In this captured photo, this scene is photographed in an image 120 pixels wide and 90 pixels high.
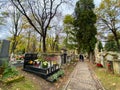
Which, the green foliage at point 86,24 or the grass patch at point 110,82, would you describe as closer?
the grass patch at point 110,82

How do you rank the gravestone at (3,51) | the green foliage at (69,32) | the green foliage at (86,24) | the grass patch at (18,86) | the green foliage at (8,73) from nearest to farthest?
the grass patch at (18,86)
the green foliage at (8,73)
the gravestone at (3,51)
the green foliage at (86,24)
the green foliage at (69,32)

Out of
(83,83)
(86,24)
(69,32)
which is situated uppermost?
(86,24)

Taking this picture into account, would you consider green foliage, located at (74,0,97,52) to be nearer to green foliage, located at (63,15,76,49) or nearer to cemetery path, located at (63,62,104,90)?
green foliage, located at (63,15,76,49)

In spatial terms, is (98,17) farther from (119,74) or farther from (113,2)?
(119,74)

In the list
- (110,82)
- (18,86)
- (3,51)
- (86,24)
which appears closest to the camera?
(18,86)

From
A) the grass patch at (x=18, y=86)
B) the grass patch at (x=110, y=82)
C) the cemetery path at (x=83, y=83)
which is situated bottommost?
the cemetery path at (x=83, y=83)

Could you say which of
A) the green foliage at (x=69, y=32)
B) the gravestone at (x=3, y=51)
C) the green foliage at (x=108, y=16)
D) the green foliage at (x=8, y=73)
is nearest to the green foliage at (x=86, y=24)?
the green foliage at (x=108, y=16)

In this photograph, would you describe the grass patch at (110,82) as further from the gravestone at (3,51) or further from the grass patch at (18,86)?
the gravestone at (3,51)

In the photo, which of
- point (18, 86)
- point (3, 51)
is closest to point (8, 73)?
point (18, 86)

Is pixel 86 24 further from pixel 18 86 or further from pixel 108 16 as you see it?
pixel 18 86

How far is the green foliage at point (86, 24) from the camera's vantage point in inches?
904

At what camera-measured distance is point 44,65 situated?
894cm

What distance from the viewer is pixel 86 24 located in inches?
932

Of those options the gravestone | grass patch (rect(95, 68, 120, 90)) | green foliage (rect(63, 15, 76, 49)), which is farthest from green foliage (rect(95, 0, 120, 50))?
the gravestone
